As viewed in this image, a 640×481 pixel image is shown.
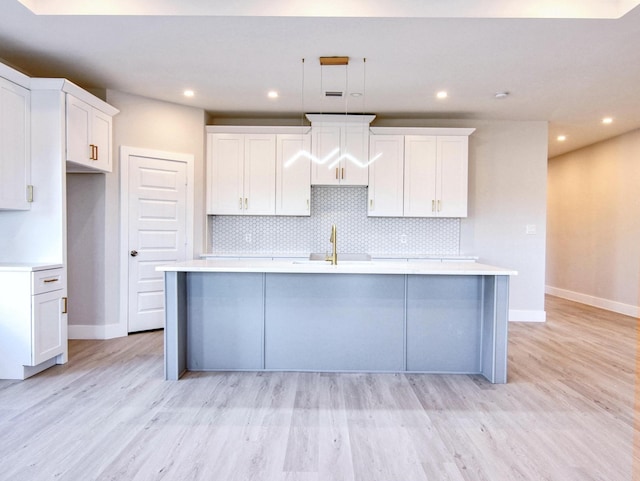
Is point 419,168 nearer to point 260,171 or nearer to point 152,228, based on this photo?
point 260,171

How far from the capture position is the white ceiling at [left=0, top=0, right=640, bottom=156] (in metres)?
2.50

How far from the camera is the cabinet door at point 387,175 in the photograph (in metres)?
4.46

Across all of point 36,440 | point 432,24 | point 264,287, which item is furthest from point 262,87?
point 36,440

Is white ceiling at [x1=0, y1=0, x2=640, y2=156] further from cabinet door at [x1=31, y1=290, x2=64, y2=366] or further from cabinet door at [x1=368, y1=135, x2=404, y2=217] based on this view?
cabinet door at [x1=31, y1=290, x2=64, y2=366]

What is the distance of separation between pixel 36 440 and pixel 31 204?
1976 mm

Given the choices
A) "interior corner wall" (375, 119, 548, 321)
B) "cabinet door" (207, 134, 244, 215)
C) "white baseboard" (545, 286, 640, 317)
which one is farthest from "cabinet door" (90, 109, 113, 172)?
"white baseboard" (545, 286, 640, 317)

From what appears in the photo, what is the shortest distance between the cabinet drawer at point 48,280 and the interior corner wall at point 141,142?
877 millimetres

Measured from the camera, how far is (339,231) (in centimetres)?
481

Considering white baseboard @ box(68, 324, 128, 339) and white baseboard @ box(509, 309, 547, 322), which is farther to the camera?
white baseboard @ box(509, 309, 547, 322)

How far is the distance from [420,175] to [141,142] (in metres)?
3.38

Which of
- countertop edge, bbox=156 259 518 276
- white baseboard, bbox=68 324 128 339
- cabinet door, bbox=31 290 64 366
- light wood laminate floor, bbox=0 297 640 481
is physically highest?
countertop edge, bbox=156 259 518 276

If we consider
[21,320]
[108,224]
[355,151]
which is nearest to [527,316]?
[355,151]

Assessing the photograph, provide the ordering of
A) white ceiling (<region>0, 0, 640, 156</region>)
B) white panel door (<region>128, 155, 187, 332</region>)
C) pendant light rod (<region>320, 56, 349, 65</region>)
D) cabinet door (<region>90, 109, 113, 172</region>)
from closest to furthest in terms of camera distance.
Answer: white ceiling (<region>0, 0, 640, 156</region>), pendant light rod (<region>320, 56, 349, 65</region>), cabinet door (<region>90, 109, 113, 172</region>), white panel door (<region>128, 155, 187, 332</region>)

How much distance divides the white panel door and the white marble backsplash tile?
2.10 ft
